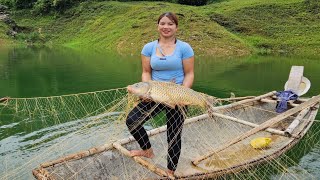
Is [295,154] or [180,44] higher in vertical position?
[180,44]

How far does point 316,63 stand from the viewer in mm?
22203

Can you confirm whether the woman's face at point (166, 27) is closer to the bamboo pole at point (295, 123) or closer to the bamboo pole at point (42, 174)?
the bamboo pole at point (42, 174)

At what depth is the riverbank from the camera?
93.9 ft

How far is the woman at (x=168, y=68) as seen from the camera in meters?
4.32

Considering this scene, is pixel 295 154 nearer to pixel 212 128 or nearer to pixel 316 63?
pixel 212 128

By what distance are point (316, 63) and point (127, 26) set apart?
1580 centimetres

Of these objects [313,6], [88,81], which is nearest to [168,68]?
[88,81]

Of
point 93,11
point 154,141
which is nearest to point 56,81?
point 154,141

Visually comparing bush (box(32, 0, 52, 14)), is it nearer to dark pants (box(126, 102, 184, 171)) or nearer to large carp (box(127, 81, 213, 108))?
dark pants (box(126, 102, 184, 171))

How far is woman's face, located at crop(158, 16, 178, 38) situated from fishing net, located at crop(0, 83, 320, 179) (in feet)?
2.17

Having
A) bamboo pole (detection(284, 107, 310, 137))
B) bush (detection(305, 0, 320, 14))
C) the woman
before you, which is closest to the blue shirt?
the woman

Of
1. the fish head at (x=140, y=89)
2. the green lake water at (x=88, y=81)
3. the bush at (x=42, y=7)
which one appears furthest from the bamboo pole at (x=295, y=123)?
the bush at (x=42, y=7)

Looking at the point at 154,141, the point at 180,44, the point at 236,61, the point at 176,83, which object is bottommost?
the point at 236,61

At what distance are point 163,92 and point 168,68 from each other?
1.34 feet
